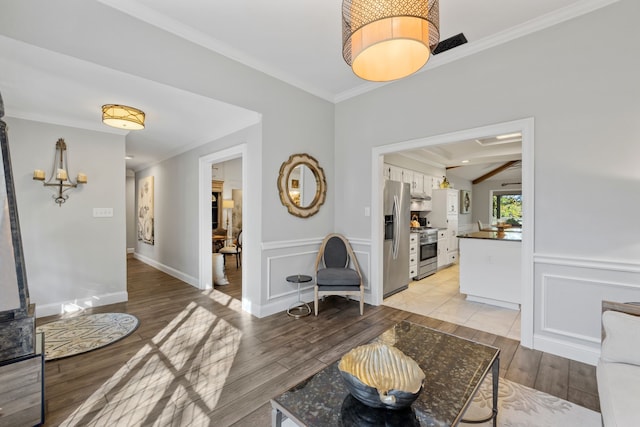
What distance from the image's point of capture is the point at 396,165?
5.23 metres

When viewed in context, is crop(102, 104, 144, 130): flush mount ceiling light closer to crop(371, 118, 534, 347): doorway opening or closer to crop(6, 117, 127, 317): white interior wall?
crop(6, 117, 127, 317): white interior wall

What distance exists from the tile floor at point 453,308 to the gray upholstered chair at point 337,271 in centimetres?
75

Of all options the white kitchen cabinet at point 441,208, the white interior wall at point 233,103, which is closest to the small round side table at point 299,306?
the white interior wall at point 233,103

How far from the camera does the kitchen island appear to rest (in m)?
3.60

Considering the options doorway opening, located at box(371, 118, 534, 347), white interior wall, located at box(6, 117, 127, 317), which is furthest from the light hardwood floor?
white interior wall, located at box(6, 117, 127, 317)

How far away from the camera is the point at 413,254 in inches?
200

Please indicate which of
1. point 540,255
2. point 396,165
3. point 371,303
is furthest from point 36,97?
point 540,255

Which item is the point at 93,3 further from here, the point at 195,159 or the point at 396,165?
the point at 396,165

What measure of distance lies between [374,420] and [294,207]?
9.14 ft

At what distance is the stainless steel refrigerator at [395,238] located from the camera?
4.18 metres

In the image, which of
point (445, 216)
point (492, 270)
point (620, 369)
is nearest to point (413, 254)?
point (492, 270)

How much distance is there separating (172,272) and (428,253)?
5.21 m

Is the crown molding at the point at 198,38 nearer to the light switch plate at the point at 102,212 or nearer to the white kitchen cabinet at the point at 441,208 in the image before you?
the light switch plate at the point at 102,212

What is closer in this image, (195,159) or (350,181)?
(350,181)
